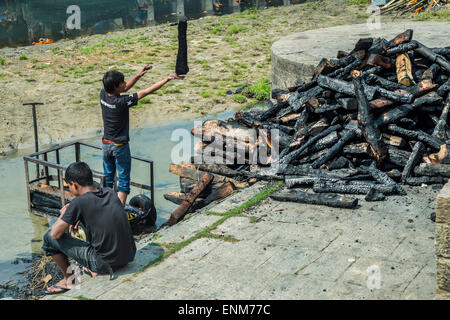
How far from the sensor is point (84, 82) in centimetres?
1645

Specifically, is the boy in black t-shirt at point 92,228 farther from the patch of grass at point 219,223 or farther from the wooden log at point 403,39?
the wooden log at point 403,39

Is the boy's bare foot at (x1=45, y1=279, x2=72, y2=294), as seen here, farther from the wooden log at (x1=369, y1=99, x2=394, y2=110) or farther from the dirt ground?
the dirt ground

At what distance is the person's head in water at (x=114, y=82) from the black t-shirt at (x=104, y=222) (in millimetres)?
1864

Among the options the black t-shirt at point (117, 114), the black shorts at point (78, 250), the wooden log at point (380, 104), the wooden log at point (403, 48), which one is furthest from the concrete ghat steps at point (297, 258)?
the wooden log at point (403, 48)

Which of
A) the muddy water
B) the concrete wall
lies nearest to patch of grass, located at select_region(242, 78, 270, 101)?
the muddy water

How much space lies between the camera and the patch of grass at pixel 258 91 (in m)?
15.4

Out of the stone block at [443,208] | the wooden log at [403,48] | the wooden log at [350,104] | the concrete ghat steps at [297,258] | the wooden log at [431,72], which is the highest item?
the wooden log at [403,48]

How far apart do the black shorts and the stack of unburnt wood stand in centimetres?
281

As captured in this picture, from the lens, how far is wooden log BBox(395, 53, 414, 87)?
9211 millimetres

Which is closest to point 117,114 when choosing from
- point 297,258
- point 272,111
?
point 297,258

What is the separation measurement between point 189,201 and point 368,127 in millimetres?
2806
